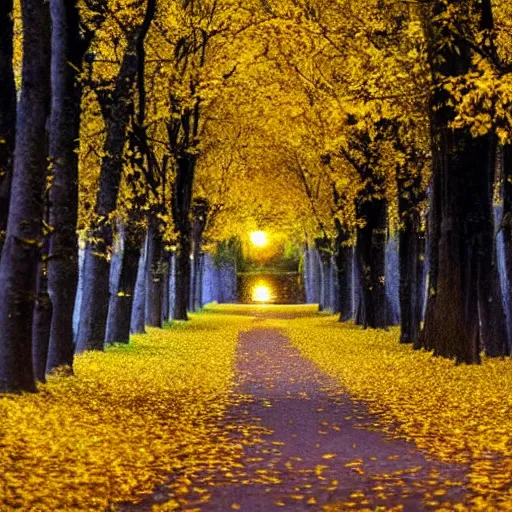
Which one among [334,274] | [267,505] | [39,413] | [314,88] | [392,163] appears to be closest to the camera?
[267,505]

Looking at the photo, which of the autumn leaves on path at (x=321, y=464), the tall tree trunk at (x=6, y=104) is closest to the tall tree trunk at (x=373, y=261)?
the autumn leaves on path at (x=321, y=464)

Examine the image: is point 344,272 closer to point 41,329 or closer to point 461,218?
point 461,218

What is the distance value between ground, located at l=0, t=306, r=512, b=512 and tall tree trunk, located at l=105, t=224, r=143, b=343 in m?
5.70

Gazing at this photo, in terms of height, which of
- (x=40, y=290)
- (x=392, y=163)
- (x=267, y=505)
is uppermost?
(x=392, y=163)

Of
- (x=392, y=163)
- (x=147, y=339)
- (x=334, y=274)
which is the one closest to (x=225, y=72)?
(x=392, y=163)

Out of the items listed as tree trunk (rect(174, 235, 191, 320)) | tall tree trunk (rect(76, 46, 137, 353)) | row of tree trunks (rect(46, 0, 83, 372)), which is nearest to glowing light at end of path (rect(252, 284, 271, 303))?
tree trunk (rect(174, 235, 191, 320))

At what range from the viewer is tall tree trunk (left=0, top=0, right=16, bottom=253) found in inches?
492

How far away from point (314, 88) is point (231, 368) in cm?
1130

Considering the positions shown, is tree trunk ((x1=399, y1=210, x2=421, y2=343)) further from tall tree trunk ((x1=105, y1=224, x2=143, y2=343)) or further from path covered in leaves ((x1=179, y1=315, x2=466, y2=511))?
path covered in leaves ((x1=179, y1=315, x2=466, y2=511))

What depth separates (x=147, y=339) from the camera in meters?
26.7

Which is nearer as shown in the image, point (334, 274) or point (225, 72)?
point (225, 72)

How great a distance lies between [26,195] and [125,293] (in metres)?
13.4

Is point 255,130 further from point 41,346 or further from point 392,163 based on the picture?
point 41,346

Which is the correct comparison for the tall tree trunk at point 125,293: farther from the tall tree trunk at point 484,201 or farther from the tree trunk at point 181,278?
the tree trunk at point 181,278
